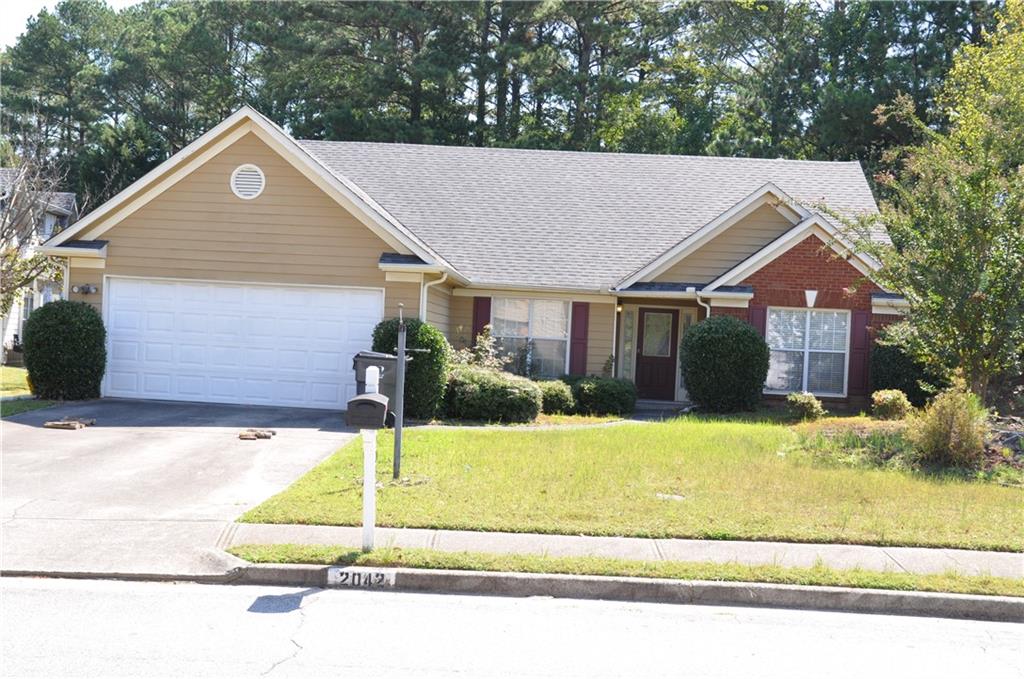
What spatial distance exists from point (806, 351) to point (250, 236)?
37.9ft

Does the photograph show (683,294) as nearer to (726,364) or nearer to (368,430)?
(726,364)

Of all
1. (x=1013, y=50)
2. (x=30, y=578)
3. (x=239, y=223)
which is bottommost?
(x=30, y=578)

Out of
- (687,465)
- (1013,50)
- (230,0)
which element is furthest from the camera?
(230,0)

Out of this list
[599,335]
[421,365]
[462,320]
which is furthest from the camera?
[462,320]

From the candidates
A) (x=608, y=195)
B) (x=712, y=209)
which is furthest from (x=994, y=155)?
(x=608, y=195)

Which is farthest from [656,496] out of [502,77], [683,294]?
[502,77]

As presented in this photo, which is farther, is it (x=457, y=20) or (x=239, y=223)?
(x=457, y=20)

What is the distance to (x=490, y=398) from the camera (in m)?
16.1

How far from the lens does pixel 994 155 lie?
44.2 feet

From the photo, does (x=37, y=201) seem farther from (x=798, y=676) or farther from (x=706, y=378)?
(x=798, y=676)

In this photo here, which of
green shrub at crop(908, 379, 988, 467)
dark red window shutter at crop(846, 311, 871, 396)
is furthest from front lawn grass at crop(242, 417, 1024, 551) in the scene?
dark red window shutter at crop(846, 311, 871, 396)

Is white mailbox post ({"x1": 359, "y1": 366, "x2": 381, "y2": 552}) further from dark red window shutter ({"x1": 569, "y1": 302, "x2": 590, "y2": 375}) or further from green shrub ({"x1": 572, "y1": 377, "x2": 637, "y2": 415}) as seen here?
dark red window shutter ({"x1": 569, "y1": 302, "x2": 590, "y2": 375})

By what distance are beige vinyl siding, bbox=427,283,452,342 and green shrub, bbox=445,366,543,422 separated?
2.21m

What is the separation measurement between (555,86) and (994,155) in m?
25.4
